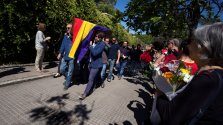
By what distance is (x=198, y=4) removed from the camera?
9406 millimetres

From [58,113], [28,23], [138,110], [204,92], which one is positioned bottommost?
[138,110]

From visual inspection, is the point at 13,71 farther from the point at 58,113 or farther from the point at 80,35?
the point at 58,113

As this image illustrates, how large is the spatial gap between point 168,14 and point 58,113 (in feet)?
23.3

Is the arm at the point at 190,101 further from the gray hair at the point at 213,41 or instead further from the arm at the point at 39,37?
the arm at the point at 39,37

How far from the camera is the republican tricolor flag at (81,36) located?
726 centimetres

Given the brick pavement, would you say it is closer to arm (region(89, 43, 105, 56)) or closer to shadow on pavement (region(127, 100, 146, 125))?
arm (region(89, 43, 105, 56))

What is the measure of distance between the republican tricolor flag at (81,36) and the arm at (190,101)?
19.5 feet

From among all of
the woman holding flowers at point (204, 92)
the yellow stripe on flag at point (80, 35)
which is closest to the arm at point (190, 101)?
the woman holding flowers at point (204, 92)

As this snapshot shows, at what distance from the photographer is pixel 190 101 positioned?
1412mm

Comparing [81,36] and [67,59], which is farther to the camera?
[67,59]

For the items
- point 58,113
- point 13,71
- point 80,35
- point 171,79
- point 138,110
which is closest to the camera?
point 171,79

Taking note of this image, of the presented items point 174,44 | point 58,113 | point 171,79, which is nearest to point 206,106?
point 171,79

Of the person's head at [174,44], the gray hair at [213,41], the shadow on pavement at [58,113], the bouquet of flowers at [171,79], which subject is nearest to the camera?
the gray hair at [213,41]

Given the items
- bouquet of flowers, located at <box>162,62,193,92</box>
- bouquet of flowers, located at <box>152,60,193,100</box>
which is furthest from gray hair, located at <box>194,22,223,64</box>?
bouquet of flowers, located at <box>162,62,193,92</box>
